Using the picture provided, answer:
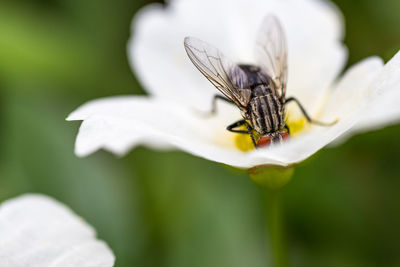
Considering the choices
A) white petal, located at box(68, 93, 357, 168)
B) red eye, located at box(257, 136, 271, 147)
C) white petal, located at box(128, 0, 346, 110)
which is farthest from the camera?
white petal, located at box(128, 0, 346, 110)

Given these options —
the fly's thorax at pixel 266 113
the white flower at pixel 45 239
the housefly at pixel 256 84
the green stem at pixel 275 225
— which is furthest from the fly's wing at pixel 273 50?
the white flower at pixel 45 239

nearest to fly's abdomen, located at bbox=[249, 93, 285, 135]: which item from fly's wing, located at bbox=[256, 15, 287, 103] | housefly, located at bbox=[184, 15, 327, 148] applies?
housefly, located at bbox=[184, 15, 327, 148]

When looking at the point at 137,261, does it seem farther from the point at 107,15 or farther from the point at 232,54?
the point at 107,15

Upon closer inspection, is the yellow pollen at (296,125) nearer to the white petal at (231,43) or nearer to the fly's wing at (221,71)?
the white petal at (231,43)

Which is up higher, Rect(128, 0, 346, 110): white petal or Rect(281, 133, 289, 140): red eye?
Rect(128, 0, 346, 110): white petal

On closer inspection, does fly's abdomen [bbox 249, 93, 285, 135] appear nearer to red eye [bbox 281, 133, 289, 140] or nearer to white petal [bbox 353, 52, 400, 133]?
red eye [bbox 281, 133, 289, 140]

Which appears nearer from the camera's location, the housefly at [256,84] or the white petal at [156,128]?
the white petal at [156,128]

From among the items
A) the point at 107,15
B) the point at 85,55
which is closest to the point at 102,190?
the point at 85,55
